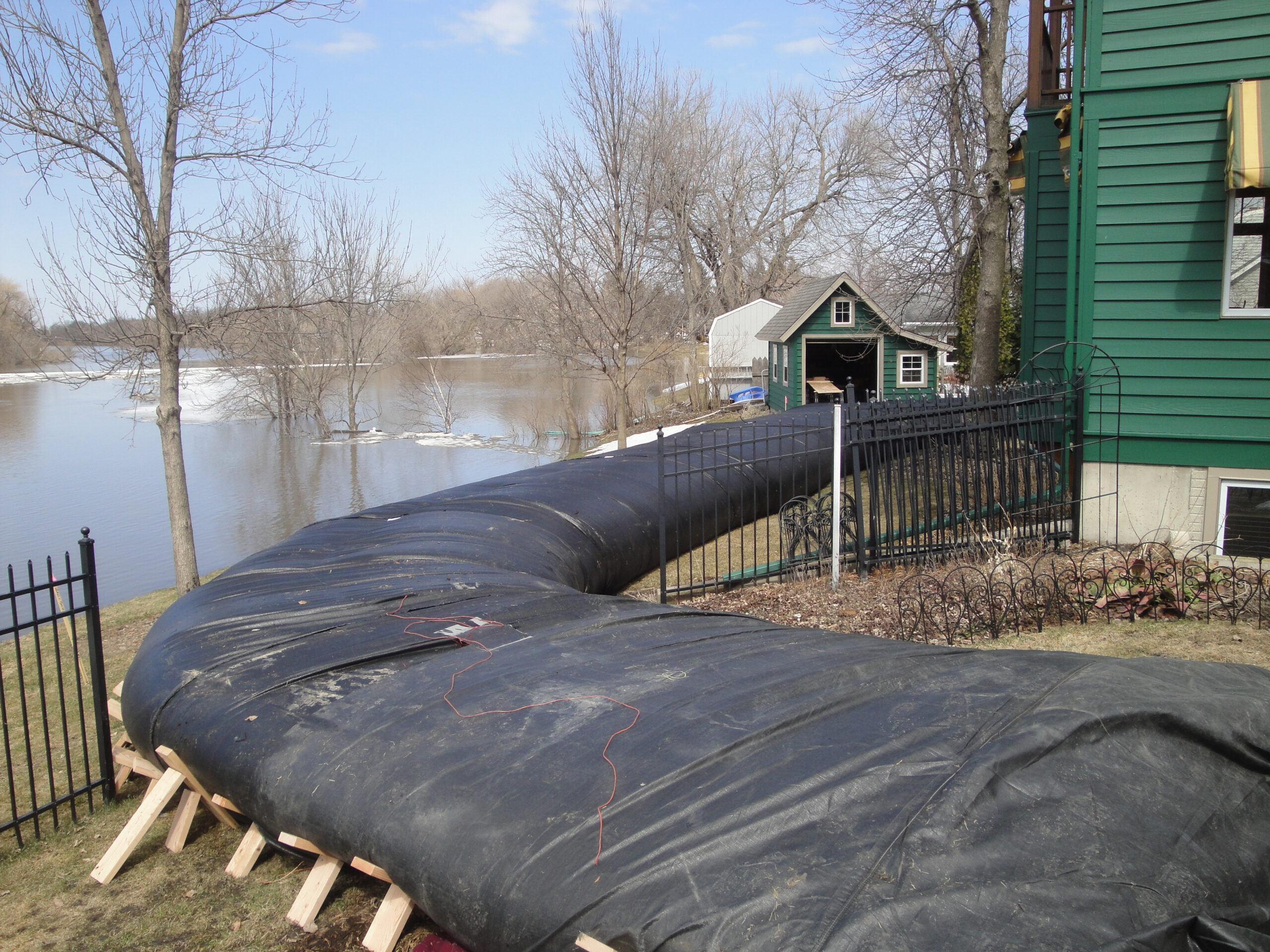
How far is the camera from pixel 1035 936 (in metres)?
2.17

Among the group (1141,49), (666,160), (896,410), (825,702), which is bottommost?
(825,702)

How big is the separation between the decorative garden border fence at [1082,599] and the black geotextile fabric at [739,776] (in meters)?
2.82

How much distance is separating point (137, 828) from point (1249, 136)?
31.5 ft

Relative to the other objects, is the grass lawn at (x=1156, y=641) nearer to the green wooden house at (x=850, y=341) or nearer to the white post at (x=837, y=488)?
the white post at (x=837, y=488)

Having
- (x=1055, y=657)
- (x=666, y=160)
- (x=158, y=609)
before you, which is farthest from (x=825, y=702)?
(x=666, y=160)

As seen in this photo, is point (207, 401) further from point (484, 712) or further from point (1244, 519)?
point (484, 712)

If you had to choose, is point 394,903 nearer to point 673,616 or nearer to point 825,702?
point 825,702

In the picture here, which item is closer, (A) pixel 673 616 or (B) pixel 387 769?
(B) pixel 387 769

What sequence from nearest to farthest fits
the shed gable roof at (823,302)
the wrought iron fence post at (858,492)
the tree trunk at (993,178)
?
the wrought iron fence post at (858,492), the tree trunk at (993,178), the shed gable roof at (823,302)

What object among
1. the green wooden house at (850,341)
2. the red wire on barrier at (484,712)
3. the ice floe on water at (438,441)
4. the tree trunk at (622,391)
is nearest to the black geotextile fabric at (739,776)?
the red wire on barrier at (484,712)

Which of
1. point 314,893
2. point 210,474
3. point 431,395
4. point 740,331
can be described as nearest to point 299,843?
point 314,893

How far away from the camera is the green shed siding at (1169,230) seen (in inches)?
317

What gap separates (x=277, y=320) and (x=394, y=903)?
2579 cm

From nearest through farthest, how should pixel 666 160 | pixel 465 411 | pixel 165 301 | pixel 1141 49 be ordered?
pixel 1141 49, pixel 165 301, pixel 666 160, pixel 465 411
